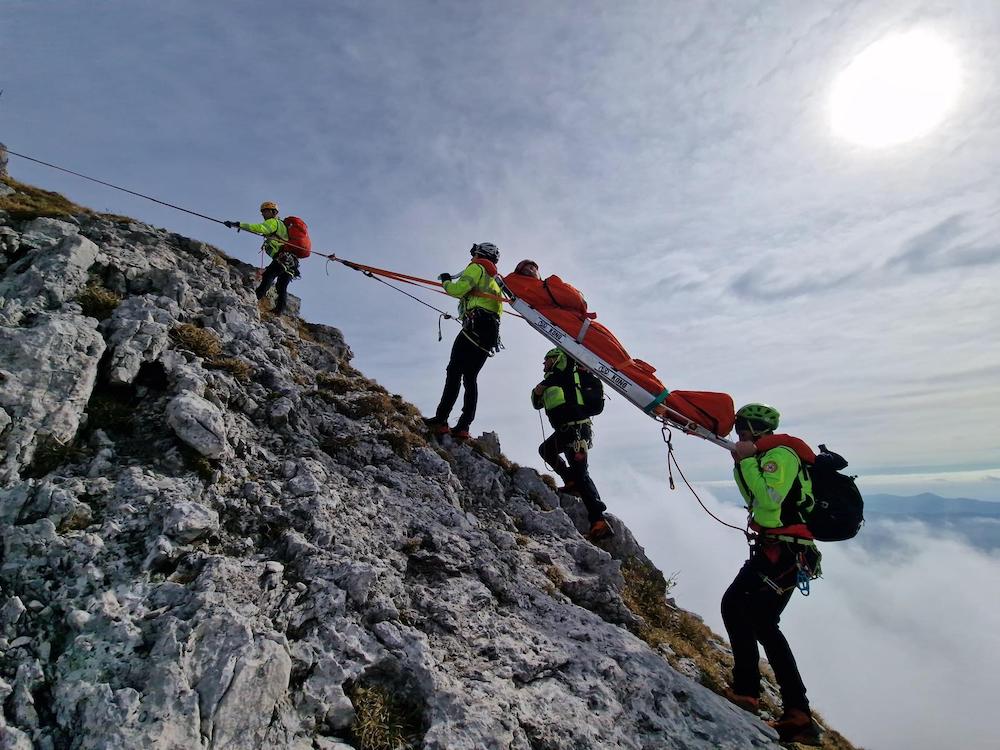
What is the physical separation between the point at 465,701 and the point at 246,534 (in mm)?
3283

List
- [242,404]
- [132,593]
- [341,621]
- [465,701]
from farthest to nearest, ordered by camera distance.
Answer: [242,404] → [341,621] → [465,701] → [132,593]

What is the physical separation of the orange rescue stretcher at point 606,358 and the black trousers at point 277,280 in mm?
7254

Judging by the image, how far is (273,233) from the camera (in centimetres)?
1367

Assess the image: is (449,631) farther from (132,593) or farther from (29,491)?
(29,491)

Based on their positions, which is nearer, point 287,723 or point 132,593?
point 287,723

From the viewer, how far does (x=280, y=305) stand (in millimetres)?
14312

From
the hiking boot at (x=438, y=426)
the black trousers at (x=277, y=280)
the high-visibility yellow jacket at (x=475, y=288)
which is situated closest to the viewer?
the high-visibility yellow jacket at (x=475, y=288)

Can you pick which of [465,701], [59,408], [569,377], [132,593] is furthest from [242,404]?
[569,377]

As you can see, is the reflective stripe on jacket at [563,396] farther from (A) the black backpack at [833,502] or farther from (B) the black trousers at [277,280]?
(B) the black trousers at [277,280]

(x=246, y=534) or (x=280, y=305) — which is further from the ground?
(x=280, y=305)

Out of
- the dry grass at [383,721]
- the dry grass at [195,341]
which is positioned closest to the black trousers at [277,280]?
the dry grass at [195,341]

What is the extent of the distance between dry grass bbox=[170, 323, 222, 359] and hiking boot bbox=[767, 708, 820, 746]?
35.1 ft

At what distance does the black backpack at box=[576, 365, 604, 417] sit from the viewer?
10633 mm

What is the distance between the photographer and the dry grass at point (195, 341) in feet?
27.1
